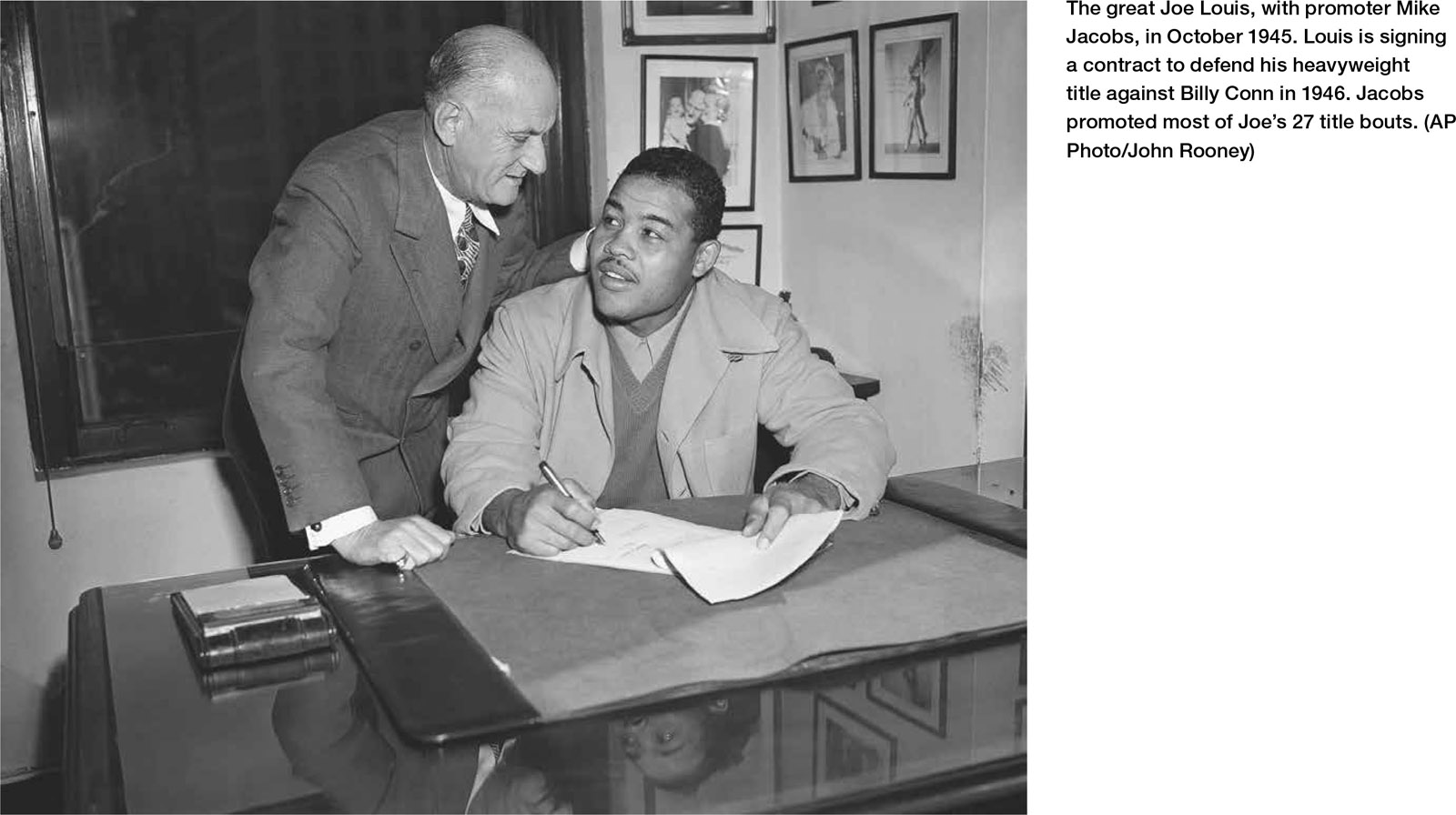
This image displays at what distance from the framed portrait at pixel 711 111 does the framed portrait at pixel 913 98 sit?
20.4 inches

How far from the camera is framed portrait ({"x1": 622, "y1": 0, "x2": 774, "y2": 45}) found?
3.67 meters

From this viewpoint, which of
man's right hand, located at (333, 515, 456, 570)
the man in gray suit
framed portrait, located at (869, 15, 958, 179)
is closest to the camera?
man's right hand, located at (333, 515, 456, 570)

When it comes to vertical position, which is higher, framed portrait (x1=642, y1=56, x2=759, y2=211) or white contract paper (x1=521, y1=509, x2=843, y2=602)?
framed portrait (x1=642, y1=56, x2=759, y2=211)

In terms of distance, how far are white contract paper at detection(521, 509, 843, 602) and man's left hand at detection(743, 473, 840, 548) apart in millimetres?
15

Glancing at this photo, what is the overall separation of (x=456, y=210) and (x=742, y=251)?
146 cm

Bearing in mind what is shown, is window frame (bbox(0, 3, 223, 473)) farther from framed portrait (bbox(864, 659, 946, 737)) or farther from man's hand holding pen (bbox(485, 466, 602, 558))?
framed portrait (bbox(864, 659, 946, 737))

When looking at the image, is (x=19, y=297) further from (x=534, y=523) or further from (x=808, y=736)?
(x=808, y=736)

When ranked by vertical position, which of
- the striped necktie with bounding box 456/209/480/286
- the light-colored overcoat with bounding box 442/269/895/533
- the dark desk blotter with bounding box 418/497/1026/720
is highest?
the striped necktie with bounding box 456/209/480/286

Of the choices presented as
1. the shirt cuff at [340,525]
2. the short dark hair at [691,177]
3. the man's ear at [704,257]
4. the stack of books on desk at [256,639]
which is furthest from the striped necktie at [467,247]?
the stack of books on desk at [256,639]

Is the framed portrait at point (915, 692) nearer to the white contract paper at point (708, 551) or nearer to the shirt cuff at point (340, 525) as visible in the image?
the white contract paper at point (708, 551)

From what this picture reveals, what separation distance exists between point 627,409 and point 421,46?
1.67m

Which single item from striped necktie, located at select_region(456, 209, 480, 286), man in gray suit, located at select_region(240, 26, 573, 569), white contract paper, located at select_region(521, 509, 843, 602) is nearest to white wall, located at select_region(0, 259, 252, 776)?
man in gray suit, located at select_region(240, 26, 573, 569)
